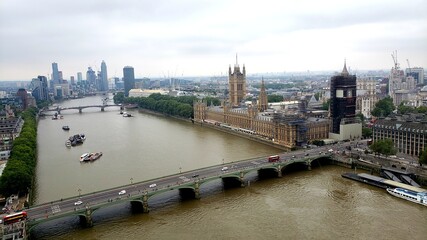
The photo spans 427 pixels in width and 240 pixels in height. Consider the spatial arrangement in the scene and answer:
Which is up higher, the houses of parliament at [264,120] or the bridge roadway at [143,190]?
the houses of parliament at [264,120]

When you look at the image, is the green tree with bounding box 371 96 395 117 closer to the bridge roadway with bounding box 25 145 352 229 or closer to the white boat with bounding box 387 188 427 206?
the bridge roadway with bounding box 25 145 352 229

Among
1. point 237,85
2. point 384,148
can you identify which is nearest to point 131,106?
point 237,85

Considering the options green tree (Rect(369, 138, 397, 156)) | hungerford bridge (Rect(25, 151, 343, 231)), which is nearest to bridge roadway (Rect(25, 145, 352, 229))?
hungerford bridge (Rect(25, 151, 343, 231))

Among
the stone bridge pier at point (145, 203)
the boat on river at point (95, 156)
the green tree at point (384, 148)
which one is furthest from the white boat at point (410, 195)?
the boat on river at point (95, 156)

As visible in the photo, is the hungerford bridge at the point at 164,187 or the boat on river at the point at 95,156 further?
the boat on river at the point at 95,156

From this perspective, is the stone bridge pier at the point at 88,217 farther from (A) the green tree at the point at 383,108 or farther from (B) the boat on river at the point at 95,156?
(A) the green tree at the point at 383,108

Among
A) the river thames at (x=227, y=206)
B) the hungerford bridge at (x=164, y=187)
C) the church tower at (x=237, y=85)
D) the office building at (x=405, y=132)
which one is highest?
the church tower at (x=237, y=85)

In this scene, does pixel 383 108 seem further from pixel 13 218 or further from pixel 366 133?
pixel 13 218

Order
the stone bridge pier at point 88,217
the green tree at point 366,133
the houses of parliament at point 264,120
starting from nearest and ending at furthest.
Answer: the stone bridge pier at point 88,217
the houses of parliament at point 264,120
the green tree at point 366,133
